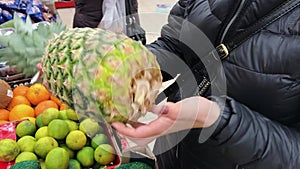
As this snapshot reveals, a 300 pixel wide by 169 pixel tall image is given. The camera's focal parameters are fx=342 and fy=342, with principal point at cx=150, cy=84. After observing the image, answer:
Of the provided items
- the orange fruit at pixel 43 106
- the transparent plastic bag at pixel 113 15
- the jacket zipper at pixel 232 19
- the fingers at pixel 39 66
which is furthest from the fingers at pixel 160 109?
the transparent plastic bag at pixel 113 15

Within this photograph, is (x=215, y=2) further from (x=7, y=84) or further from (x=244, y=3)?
(x=7, y=84)

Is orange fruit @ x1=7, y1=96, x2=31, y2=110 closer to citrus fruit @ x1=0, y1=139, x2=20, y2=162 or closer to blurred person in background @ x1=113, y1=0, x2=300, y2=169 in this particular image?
citrus fruit @ x1=0, y1=139, x2=20, y2=162

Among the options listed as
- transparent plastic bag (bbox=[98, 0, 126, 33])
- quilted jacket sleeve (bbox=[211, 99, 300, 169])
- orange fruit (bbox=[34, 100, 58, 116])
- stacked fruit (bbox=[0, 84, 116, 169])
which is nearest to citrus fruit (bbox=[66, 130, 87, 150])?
stacked fruit (bbox=[0, 84, 116, 169])

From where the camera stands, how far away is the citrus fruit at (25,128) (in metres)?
1.22

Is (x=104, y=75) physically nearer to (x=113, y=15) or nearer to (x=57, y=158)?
(x=57, y=158)

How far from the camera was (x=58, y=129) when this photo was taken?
3.83 ft

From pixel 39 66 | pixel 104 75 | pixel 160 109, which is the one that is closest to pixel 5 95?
pixel 39 66

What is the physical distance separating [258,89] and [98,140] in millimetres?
615

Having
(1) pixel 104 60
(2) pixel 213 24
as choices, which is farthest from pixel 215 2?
(1) pixel 104 60

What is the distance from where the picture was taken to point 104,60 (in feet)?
2.38

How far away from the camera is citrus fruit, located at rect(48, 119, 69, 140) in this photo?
3.83 ft

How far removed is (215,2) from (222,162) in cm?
40

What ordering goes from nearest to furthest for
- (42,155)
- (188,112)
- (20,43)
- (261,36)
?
(188,112)
(261,36)
(20,43)
(42,155)

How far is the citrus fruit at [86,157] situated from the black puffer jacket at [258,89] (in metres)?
0.43
